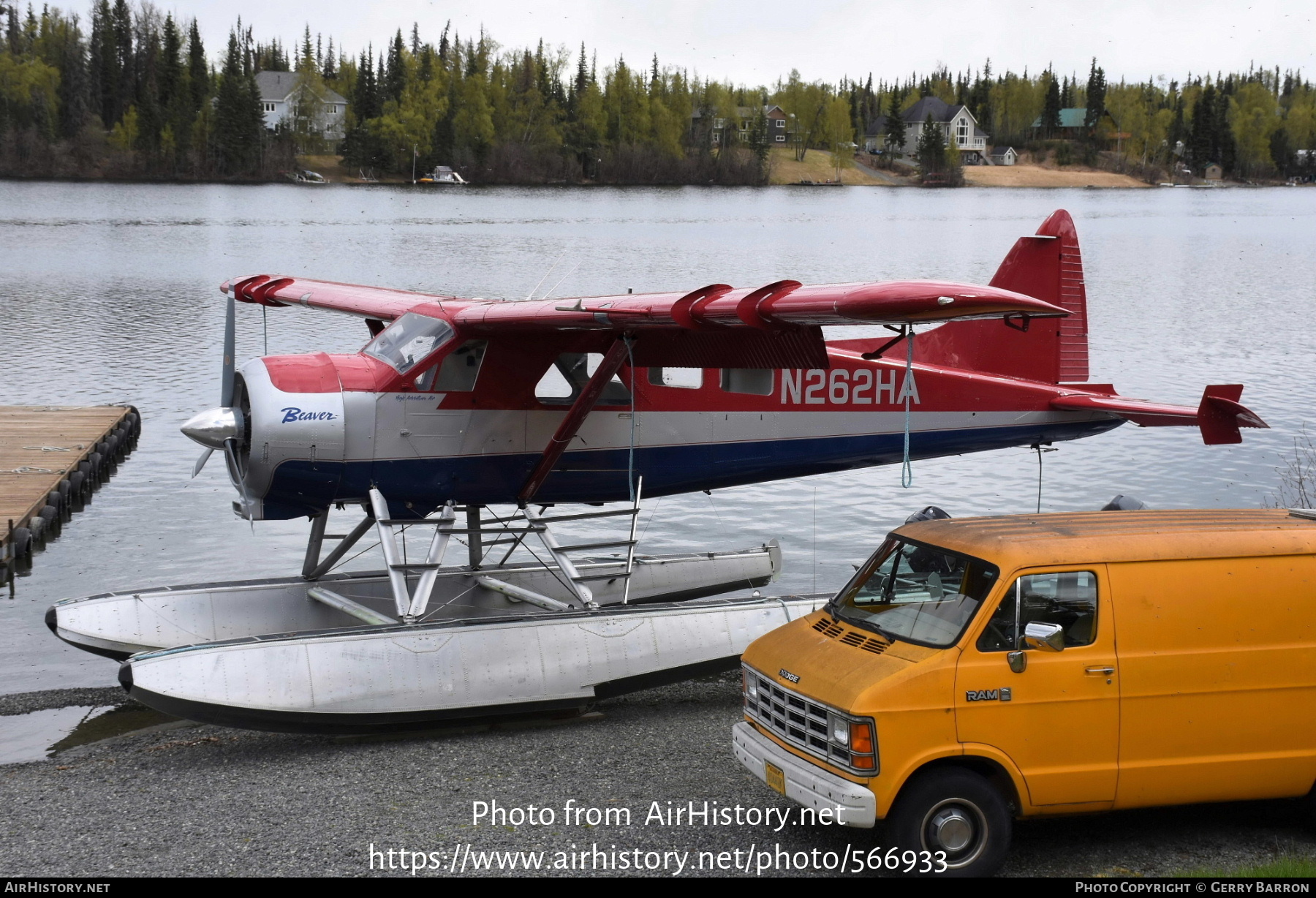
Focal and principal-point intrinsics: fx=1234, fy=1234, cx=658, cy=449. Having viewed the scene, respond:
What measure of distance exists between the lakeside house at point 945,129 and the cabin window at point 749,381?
6243 inches

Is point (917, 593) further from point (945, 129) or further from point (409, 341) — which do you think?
point (945, 129)

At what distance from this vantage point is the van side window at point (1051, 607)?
575 cm

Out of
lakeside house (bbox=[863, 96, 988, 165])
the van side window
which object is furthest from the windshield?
lakeside house (bbox=[863, 96, 988, 165])

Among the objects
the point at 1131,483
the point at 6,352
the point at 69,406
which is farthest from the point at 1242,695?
the point at 6,352

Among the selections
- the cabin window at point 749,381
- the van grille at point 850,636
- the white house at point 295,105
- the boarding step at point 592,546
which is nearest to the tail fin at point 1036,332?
the cabin window at point 749,381

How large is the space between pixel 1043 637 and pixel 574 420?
466 cm

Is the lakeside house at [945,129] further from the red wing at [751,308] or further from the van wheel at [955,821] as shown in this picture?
the van wheel at [955,821]

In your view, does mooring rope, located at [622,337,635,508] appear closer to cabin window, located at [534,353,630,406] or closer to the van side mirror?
cabin window, located at [534,353,630,406]

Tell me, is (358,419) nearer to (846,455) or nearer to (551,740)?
(551,740)

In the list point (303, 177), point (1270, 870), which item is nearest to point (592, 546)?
point (1270, 870)

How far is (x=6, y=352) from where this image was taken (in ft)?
92.3

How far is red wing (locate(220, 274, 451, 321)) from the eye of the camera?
1105 centimetres

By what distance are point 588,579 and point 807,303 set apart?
16.7 feet

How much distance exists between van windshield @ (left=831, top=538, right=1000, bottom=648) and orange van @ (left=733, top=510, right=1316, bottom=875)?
0.01 metres
